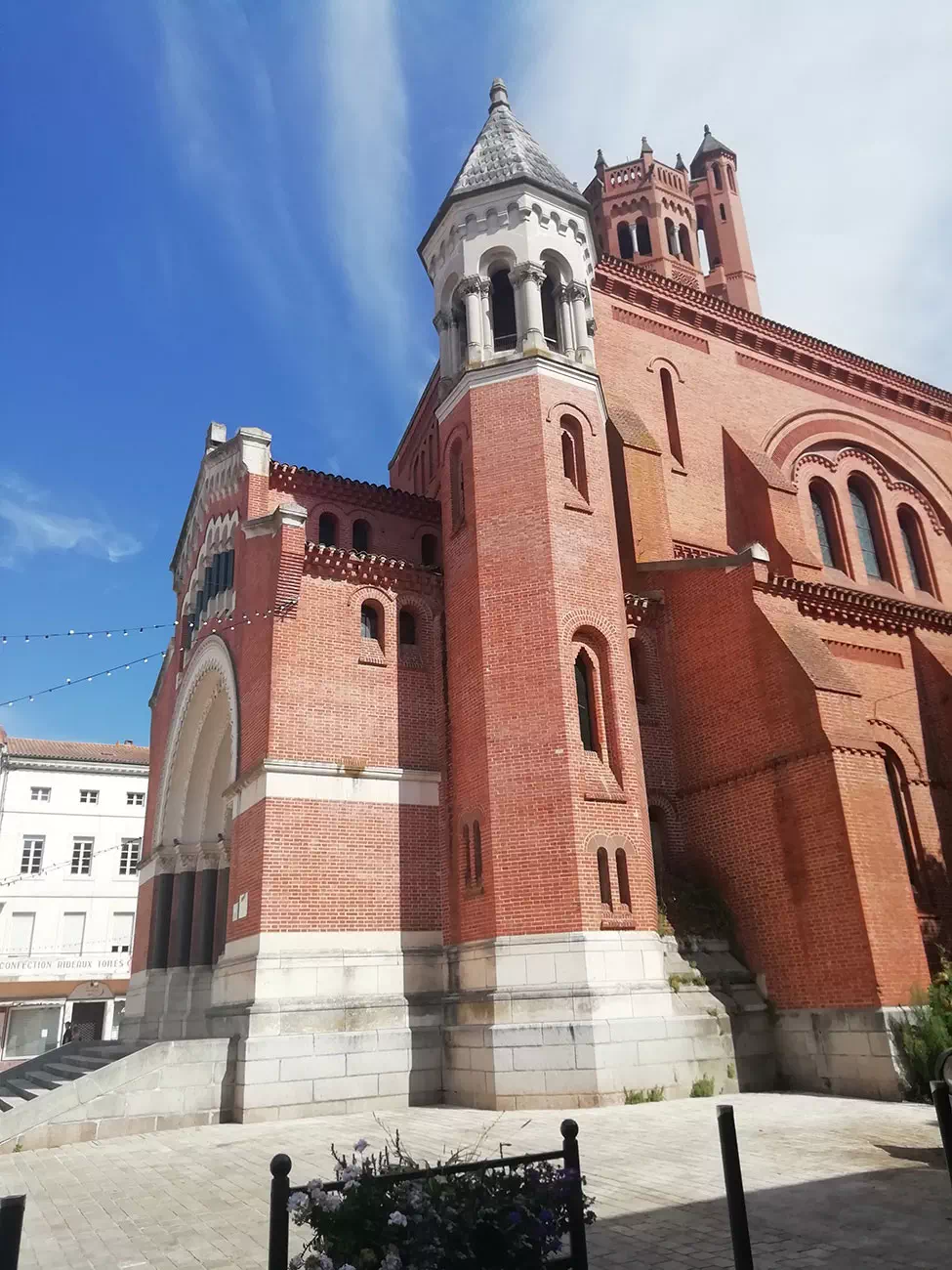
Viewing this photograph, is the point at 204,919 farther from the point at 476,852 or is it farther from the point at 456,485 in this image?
the point at 456,485

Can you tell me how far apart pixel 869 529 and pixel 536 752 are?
1437cm

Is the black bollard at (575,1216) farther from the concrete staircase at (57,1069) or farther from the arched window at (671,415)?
the arched window at (671,415)

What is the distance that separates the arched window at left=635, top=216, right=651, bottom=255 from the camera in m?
32.0

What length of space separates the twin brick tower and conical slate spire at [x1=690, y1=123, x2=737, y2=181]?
17.6 m

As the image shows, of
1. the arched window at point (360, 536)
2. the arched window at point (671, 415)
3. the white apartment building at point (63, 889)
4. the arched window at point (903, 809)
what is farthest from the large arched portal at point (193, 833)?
the white apartment building at point (63, 889)

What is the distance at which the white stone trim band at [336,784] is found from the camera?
13.7 m

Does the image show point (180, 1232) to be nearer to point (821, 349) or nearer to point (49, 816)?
point (821, 349)

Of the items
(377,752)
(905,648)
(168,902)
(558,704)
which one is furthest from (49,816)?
(905,648)

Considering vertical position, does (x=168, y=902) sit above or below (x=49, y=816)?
below

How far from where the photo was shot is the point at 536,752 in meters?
13.2

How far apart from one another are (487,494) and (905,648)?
866 cm

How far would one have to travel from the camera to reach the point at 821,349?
24.3m

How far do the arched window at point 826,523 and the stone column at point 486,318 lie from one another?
10048 mm

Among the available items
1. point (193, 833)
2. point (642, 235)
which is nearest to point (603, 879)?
point (193, 833)
